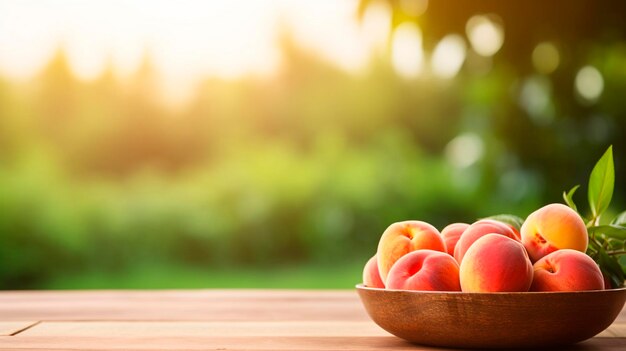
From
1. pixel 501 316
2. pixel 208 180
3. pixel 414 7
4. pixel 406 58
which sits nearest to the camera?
pixel 501 316

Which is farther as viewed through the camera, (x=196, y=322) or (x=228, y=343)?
(x=196, y=322)

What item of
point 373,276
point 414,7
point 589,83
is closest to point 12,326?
point 373,276

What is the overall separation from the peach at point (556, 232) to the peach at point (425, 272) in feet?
0.35

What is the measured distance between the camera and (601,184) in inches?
35.5

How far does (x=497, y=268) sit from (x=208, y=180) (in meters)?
3.54

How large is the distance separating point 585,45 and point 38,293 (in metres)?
1.96

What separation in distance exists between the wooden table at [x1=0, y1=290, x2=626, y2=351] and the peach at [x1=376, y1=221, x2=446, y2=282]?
86 mm

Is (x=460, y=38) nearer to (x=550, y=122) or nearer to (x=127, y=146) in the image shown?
(x=550, y=122)

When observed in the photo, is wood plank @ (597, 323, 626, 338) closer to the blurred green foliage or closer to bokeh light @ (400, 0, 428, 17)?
bokeh light @ (400, 0, 428, 17)

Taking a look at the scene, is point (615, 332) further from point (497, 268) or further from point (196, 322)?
point (196, 322)

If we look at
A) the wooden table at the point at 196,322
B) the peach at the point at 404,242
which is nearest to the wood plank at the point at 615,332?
the wooden table at the point at 196,322

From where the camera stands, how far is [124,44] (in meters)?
4.08

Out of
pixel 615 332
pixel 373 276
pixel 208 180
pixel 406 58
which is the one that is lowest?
pixel 615 332

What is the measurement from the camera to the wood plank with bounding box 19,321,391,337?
2.86 ft
